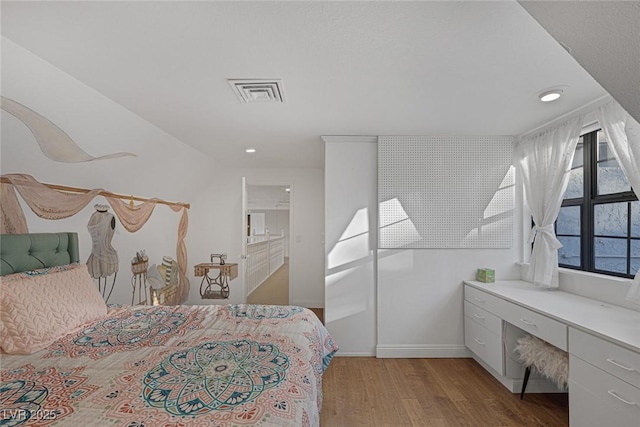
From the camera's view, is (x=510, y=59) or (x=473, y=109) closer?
(x=510, y=59)

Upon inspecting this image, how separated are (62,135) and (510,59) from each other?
297 cm

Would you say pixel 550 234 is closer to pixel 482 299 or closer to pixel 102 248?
pixel 482 299

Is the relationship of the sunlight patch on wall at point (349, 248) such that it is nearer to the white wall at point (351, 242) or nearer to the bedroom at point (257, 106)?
the white wall at point (351, 242)

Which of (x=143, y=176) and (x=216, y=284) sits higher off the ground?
(x=143, y=176)

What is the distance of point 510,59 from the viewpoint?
6.31ft

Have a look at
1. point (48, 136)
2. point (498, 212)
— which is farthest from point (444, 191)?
point (48, 136)

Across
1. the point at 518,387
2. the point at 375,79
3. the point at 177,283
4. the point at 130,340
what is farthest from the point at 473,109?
the point at 177,283

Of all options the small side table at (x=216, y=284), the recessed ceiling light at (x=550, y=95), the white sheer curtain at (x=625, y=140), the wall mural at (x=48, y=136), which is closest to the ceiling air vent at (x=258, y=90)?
the wall mural at (x=48, y=136)

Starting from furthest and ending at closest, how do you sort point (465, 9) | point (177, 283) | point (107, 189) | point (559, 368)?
point (177, 283), point (107, 189), point (559, 368), point (465, 9)

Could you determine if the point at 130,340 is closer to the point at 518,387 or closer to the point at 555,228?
the point at 518,387

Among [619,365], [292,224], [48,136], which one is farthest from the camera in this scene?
[292,224]

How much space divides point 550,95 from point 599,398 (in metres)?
1.97

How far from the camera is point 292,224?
19.0ft

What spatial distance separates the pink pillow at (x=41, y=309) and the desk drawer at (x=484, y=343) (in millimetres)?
3268
